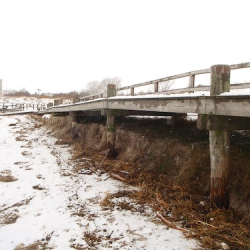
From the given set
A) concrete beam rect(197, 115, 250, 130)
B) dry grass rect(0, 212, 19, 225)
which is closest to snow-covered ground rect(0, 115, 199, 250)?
dry grass rect(0, 212, 19, 225)

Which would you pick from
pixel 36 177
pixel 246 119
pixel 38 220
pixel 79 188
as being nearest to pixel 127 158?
pixel 79 188

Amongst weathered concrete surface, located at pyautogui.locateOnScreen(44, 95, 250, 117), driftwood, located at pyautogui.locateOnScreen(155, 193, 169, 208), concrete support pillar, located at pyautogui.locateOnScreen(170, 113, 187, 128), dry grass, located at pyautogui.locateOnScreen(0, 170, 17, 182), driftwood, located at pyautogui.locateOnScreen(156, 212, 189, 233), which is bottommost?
dry grass, located at pyautogui.locateOnScreen(0, 170, 17, 182)

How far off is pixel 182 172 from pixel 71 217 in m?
3.30

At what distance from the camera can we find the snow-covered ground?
13.2ft

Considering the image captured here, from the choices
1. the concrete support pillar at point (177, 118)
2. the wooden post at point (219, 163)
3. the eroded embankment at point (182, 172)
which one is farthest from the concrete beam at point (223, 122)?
the concrete support pillar at point (177, 118)

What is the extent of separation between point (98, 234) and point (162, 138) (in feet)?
15.2

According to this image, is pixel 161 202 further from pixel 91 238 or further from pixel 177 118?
pixel 177 118

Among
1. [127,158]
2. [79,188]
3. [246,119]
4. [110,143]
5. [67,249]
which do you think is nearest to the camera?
[67,249]

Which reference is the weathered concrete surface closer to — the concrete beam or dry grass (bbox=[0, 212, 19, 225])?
the concrete beam

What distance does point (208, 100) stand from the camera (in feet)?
14.7

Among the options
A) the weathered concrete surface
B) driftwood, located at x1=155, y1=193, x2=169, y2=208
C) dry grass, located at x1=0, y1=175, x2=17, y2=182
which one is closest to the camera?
the weathered concrete surface

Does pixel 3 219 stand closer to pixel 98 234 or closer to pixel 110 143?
pixel 98 234

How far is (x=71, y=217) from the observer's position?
4918 millimetres

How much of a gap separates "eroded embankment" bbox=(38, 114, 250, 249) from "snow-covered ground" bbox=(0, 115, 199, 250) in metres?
0.46
